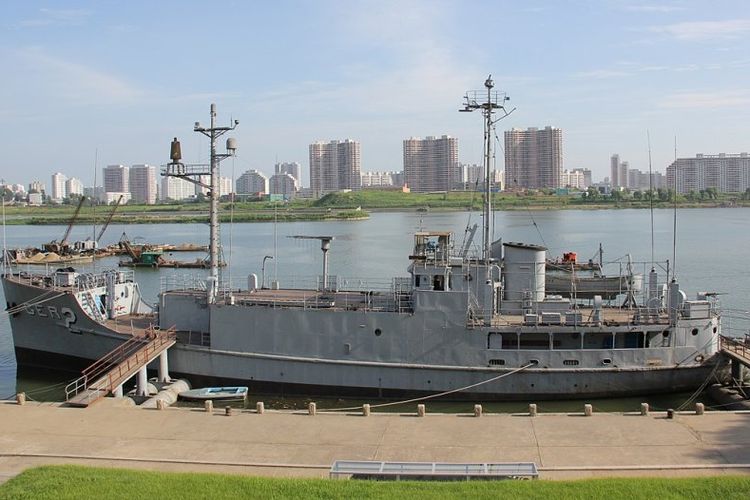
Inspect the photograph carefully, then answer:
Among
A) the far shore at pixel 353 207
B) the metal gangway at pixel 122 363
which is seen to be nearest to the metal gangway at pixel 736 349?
the metal gangway at pixel 122 363

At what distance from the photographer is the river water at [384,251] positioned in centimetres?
3050

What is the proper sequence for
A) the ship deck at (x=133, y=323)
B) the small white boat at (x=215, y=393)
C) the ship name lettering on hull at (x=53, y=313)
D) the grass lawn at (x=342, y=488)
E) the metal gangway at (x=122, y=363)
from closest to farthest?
the grass lawn at (x=342, y=488), the metal gangway at (x=122, y=363), the small white boat at (x=215, y=393), the ship deck at (x=133, y=323), the ship name lettering on hull at (x=53, y=313)

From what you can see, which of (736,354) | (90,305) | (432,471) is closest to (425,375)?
(736,354)

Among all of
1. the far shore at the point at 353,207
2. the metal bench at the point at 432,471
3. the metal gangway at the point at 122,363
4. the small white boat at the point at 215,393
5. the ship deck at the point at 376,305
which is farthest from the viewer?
the far shore at the point at 353,207

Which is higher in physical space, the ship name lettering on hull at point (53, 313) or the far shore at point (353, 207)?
the far shore at point (353, 207)

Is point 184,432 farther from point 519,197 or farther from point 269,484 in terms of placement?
point 519,197

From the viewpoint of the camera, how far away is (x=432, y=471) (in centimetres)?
1285

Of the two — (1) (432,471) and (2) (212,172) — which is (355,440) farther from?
(2) (212,172)

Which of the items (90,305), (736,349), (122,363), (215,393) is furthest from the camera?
(90,305)

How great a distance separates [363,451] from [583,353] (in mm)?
9993

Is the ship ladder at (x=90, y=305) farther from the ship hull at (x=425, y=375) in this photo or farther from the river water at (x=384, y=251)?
the river water at (x=384, y=251)

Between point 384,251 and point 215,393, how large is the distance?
5105 centimetres

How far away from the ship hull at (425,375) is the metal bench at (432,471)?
30.9ft

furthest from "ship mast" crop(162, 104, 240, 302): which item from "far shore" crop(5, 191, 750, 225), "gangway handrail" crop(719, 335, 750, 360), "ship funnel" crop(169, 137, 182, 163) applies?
"far shore" crop(5, 191, 750, 225)
